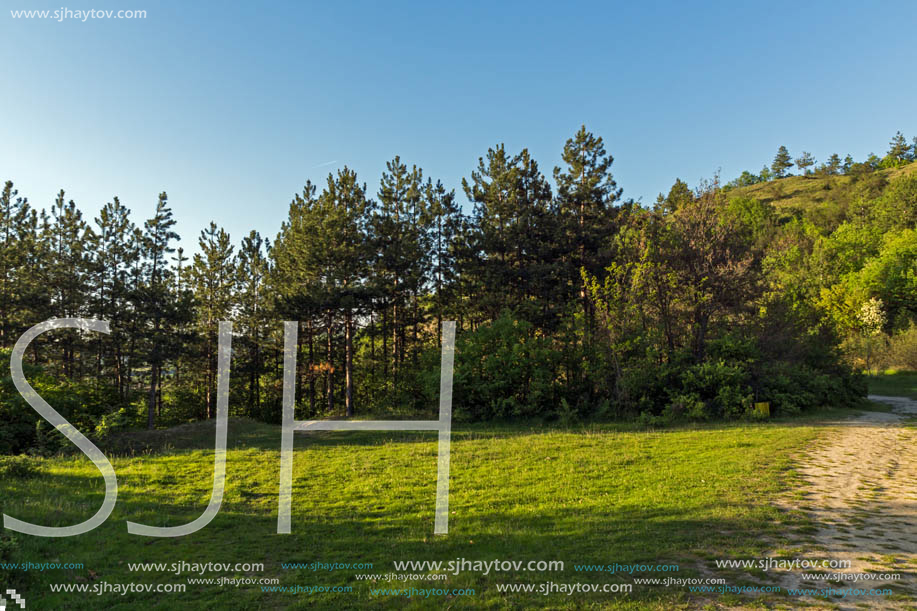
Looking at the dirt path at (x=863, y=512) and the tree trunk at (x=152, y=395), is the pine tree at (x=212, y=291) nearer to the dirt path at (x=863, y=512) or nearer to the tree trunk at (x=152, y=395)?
the tree trunk at (x=152, y=395)

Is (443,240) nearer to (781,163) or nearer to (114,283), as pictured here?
(114,283)

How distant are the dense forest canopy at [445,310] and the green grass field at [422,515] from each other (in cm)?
714

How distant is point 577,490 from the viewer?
1011 centimetres

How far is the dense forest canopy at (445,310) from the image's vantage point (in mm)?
23562

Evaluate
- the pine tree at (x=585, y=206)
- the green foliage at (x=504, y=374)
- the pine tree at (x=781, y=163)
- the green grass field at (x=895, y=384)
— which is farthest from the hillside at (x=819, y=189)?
the green foliage at (x=504, y=374)

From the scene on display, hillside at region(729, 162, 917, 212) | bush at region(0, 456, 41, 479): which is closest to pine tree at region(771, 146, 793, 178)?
hillside at region(729, 162, 917, 212)

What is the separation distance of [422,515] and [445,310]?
25.7m

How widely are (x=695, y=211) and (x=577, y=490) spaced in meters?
19.5

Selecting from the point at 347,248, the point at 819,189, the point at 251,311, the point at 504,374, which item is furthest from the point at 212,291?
the point at 819,189

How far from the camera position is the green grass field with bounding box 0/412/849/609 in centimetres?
595

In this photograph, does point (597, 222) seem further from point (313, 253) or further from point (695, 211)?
point (313, 253)

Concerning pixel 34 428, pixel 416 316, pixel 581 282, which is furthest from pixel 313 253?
pixel 581 282

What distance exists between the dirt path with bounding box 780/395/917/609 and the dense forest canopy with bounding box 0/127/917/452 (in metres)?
8.45

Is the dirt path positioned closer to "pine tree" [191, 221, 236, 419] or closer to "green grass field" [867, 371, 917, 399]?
"green grass field" [867, 371, 917, 399]
